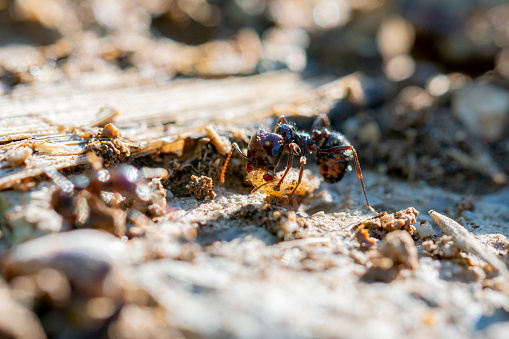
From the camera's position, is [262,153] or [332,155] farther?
[332,155]

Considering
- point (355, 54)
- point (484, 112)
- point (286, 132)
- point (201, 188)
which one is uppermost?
point (355, 54)

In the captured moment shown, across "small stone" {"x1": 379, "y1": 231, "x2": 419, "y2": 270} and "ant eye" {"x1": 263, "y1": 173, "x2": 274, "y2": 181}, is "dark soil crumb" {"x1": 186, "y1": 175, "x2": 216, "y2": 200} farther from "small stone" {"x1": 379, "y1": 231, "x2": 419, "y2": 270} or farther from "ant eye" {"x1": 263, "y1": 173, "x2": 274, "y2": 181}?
"small stone" {"x1": 379, "y1": 231, "x2": 419, "y2": 270}

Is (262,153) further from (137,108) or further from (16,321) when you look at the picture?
(16,321)

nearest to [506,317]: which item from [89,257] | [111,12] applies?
[89,257]

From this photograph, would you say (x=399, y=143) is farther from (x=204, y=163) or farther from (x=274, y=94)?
(x=204, y=163)

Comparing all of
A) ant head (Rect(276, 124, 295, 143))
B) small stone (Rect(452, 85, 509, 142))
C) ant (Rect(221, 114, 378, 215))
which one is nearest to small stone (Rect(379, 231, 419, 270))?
ant (Rect(221, 114, 378, 215))

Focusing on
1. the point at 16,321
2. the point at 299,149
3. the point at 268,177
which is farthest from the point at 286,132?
the point at 16,321
